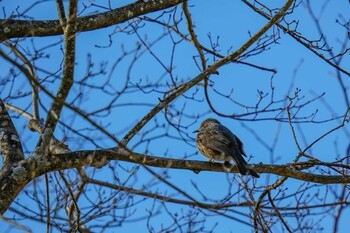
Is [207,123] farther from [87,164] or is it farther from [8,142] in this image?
[8,142]

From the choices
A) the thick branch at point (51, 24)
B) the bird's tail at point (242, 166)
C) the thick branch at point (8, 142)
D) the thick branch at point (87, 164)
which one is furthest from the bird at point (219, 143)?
the thick branch at point (8, 142)

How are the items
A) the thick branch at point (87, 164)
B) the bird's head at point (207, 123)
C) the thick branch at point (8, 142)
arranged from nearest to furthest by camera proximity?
1. the thick branch at point (87, 164)
2. the thick branch at point (8, 142)
3. the bird's head at point (207, 123)

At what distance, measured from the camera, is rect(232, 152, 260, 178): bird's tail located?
222 inches

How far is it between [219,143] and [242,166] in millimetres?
1053

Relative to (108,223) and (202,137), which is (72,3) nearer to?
(108,223)

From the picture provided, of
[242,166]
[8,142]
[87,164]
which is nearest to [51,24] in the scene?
[8,142]

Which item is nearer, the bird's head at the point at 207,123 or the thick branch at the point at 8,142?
the thick branch at the point at 8,142

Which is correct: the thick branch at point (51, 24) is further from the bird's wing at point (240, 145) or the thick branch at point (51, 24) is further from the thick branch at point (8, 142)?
the bird's wing at point (240, 145)

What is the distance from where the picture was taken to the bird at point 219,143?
22.3 feet

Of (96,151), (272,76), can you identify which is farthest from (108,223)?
(272,76)

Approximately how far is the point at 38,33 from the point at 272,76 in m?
2.37

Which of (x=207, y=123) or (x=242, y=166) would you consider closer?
(x=242, y=166)

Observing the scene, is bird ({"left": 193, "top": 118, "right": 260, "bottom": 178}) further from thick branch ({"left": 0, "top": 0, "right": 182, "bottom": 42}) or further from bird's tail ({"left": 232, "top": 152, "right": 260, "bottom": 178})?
thick branch ({"left": 0, "top": 0, "right": 182, "bottom": 42})

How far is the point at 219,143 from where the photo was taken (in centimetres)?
708
